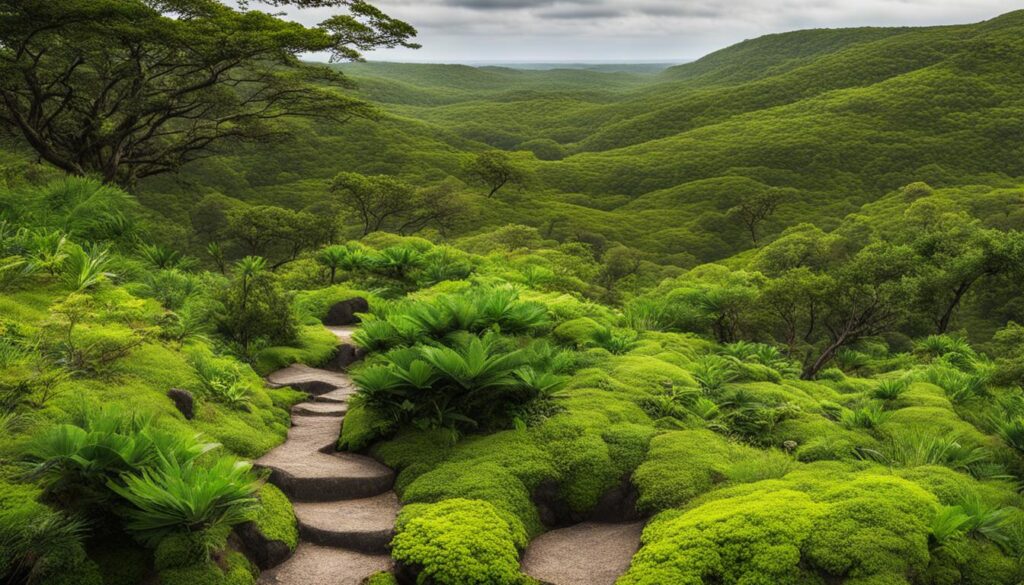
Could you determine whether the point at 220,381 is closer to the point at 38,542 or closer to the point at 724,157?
the point at 38,542

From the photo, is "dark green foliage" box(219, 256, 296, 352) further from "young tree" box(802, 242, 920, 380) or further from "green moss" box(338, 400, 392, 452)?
"young tree" box(802, 242, 920, 380)

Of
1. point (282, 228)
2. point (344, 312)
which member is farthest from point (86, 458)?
point (282, 228)

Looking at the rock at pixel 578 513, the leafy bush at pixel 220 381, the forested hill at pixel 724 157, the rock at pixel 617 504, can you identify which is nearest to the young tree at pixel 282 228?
the forested hill at pixel 724 157

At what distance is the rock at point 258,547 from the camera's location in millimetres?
5961

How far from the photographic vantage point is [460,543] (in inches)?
230

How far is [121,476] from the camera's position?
5.23 metres

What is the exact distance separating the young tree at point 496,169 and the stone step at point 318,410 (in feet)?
278

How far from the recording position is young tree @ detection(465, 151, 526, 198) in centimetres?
9306

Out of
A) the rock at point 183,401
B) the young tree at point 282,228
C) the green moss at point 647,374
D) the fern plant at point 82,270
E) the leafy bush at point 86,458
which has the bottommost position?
the young tree at point 282,228

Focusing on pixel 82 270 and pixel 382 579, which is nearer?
pixel 382 579

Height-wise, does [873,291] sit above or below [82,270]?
below

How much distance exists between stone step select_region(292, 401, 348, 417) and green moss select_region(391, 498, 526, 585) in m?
4.18

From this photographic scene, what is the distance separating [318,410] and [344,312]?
7.16 metres

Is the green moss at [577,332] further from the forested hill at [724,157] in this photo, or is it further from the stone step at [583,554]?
the forested hill at [724,157]
